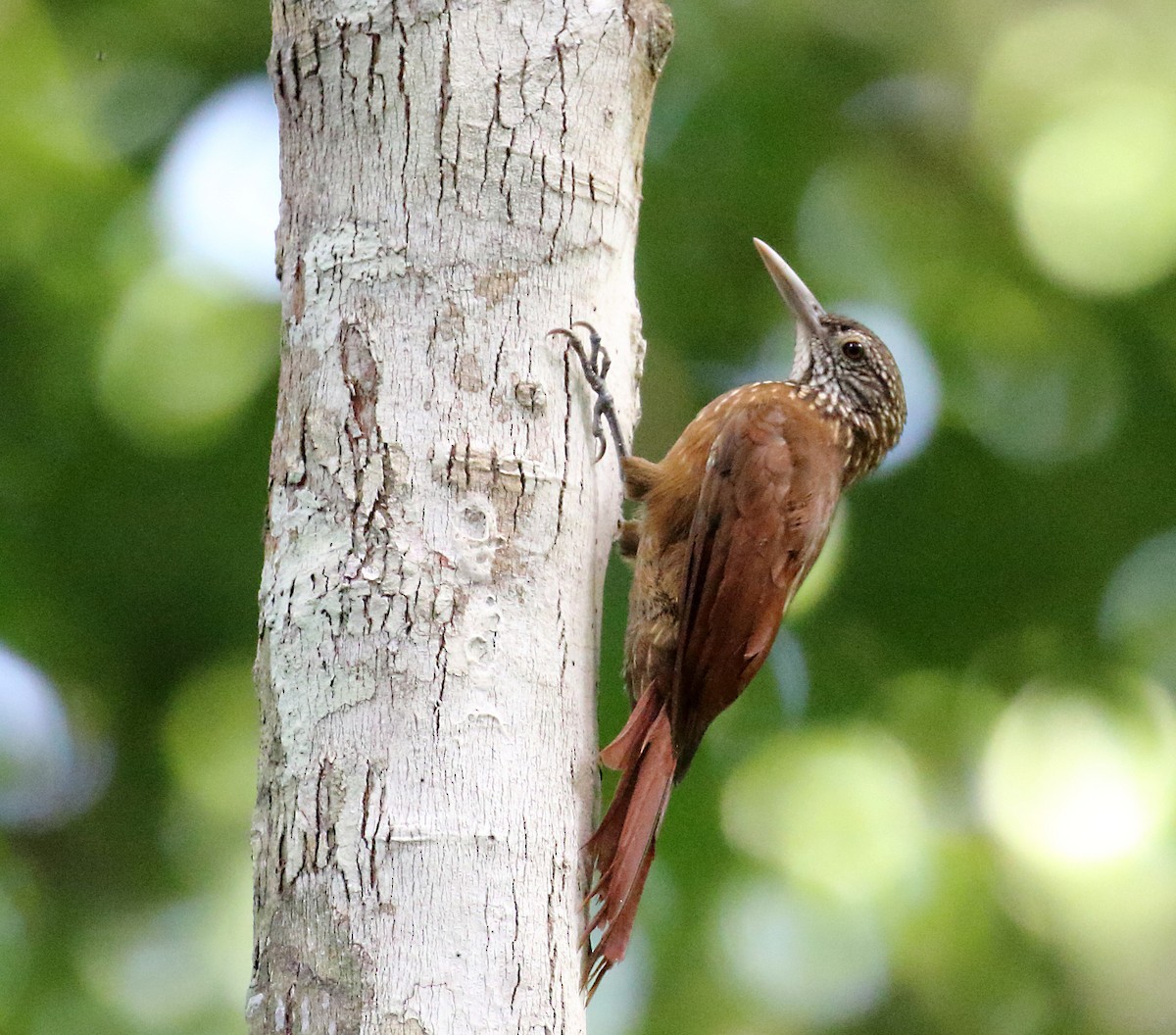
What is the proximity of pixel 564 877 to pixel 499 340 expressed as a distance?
835mm

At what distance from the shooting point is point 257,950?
1812 millimetres

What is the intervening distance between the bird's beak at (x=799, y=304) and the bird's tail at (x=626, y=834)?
57.0 inches

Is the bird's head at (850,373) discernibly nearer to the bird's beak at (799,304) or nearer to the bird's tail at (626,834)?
the bird's beak at (799,304)

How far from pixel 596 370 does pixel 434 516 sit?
0.49 metres

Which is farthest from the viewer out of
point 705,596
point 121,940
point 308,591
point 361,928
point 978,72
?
point 978,72

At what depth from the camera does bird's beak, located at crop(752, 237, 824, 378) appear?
11.5 feet

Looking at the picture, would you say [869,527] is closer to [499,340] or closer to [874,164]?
[874,164]

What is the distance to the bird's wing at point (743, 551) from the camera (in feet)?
8.76

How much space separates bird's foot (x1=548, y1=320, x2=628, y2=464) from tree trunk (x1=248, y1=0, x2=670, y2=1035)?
0.04 meters

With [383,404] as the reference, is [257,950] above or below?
below

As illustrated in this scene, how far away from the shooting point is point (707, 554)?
2.85 m

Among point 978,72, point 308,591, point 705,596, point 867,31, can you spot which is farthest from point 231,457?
point 978,72

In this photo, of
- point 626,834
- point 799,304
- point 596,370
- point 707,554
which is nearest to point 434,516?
point 596,370

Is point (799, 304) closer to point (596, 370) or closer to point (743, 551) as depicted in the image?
point (743, 551)
